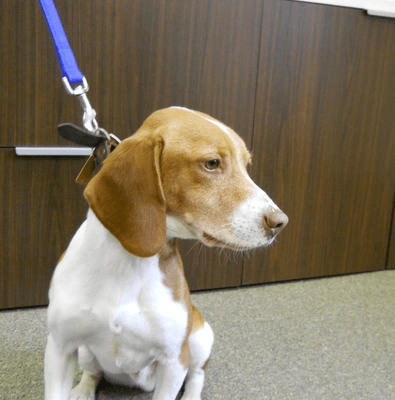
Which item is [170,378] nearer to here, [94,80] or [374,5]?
[94,80]

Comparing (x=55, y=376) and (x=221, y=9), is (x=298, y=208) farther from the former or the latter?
(x=55, y=376)

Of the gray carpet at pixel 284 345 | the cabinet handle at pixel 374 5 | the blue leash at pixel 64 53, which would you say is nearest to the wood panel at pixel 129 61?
the cabinet handle at pixel 374 5

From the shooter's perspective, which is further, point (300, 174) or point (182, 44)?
point (300, 174)

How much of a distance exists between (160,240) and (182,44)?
0.96m

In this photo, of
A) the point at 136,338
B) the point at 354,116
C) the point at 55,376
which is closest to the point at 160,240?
the point at 136,338

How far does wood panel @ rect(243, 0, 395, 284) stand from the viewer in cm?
170

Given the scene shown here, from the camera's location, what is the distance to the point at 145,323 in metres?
0.85

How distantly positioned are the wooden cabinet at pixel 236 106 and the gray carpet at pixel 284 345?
0.13m

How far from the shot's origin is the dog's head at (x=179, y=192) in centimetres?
75

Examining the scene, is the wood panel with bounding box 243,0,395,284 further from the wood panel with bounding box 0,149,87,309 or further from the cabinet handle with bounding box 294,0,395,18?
the wood panel with bounding box 0,149,87,309

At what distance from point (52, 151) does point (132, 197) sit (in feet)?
2.59

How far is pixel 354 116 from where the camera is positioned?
1881 millimetres

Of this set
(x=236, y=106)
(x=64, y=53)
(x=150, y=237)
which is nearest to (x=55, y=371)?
(x=150, y=237)

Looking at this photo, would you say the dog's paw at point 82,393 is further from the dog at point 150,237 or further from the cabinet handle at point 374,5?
the cabinet handle at point 374,5
